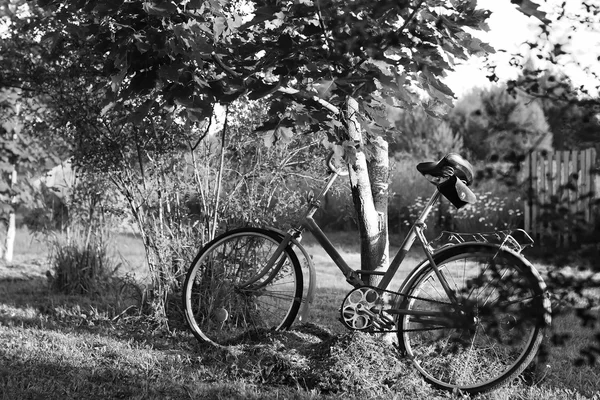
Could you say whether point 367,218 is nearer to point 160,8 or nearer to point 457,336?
point 457,336

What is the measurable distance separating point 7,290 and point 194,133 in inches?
119

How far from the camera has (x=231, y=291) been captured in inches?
176

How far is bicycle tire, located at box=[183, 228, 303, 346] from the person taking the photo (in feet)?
13.8

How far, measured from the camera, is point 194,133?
479cm

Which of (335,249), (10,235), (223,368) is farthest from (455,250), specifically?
(10,235)

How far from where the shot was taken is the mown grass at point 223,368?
3277mm

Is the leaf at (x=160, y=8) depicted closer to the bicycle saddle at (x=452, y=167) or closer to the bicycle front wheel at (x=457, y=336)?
the bicycle saddle at (x=452, y=167)

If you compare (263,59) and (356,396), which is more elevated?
(263,59)

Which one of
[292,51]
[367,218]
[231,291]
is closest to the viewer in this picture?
[292,51]

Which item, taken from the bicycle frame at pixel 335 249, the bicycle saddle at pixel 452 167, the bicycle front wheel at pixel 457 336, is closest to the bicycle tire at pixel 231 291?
the bicycle frame at pixel 335 249

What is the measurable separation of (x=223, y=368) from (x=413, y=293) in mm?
1090

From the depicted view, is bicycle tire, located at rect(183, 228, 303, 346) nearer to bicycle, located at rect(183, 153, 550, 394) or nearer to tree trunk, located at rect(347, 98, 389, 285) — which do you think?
bicycle, located at rect(183, 153, 550, 394)

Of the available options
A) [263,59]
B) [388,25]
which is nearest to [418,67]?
[388,25]

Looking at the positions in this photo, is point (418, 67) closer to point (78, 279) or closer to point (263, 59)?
point (263, 59)
